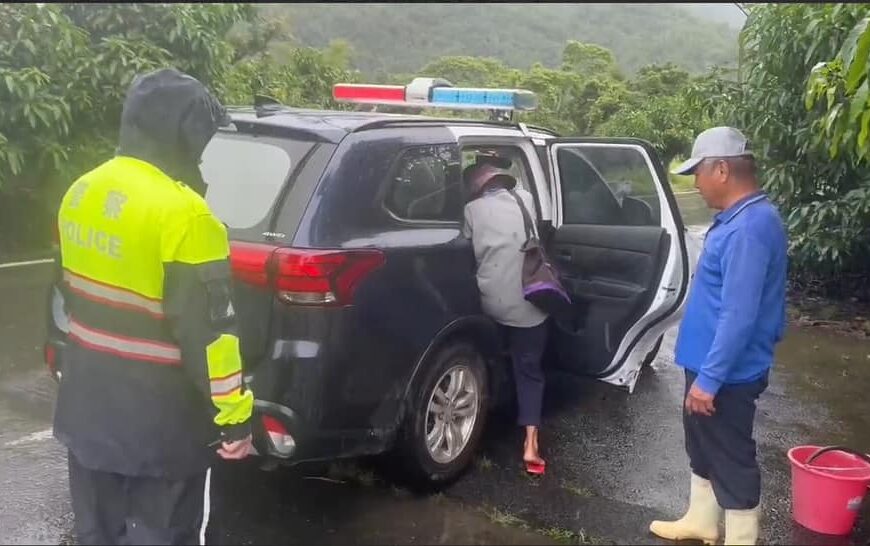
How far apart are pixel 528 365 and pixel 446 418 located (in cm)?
54

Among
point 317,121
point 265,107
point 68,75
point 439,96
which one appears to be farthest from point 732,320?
point 68,75

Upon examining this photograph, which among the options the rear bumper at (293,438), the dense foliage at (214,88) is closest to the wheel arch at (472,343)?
the rear bumper at (293,438)

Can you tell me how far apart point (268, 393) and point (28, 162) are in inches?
271

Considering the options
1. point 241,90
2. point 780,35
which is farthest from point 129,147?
point 241,90

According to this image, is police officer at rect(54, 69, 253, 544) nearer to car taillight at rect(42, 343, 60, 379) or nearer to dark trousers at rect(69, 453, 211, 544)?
dark trousers at rect(69, 453, 211, 544)

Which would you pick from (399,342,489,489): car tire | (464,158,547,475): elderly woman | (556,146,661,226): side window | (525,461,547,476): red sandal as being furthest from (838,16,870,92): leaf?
(525,461,547,476): red sandal

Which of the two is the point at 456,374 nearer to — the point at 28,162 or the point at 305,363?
the point at 305,363

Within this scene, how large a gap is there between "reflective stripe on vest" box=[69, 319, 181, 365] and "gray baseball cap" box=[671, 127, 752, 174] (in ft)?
Answer: 6.89

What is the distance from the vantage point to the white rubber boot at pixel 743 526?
350cm

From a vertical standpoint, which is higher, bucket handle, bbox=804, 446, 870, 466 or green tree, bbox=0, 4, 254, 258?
green tree, bbox=0, 4, 254, 258

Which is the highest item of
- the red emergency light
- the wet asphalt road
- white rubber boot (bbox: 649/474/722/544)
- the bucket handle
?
the red emergency light

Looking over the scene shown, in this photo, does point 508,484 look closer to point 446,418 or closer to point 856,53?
point 446,418

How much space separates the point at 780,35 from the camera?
7781 millimetres

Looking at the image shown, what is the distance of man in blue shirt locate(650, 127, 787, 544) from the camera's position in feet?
10.6
